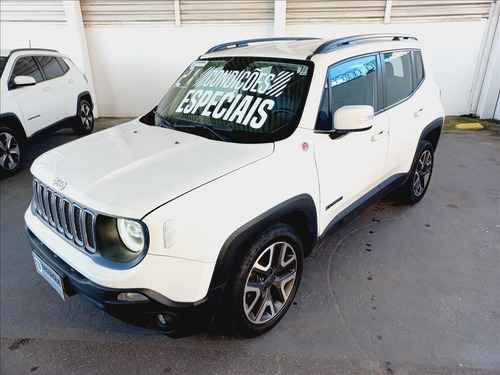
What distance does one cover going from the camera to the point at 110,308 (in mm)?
1924

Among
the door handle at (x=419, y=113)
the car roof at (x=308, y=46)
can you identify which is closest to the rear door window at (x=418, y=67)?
the car roof at (x=308, y=46)

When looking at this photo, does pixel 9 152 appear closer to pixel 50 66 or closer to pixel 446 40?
pixel 50 66

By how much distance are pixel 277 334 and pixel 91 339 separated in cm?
125

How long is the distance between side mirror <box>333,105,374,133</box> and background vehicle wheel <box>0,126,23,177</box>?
5.02 m

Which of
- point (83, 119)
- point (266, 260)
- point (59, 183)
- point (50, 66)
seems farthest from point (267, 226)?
point (83, 119)

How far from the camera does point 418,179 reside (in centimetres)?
418

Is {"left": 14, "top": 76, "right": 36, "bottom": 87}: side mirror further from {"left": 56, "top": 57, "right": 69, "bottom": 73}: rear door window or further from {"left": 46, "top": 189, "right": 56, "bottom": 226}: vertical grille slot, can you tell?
{"left": 46, "top": 189, "right": 56, "bottom": 226}: vertical grille slot

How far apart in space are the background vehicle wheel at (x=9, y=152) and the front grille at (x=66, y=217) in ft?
11.9

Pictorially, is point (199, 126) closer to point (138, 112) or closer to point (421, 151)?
point (421, 151)

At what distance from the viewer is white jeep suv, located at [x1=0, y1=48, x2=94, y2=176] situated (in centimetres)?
543

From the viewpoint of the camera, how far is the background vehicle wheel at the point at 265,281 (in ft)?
7.02

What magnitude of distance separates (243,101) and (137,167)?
0.94m

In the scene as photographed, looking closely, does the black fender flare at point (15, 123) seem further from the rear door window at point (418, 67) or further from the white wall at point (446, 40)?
the white wall at point (446, 40)

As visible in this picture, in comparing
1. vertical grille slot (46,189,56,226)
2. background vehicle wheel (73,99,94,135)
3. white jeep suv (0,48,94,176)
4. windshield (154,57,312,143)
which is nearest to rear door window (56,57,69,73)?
white jeep suv (0,48,94,176)
